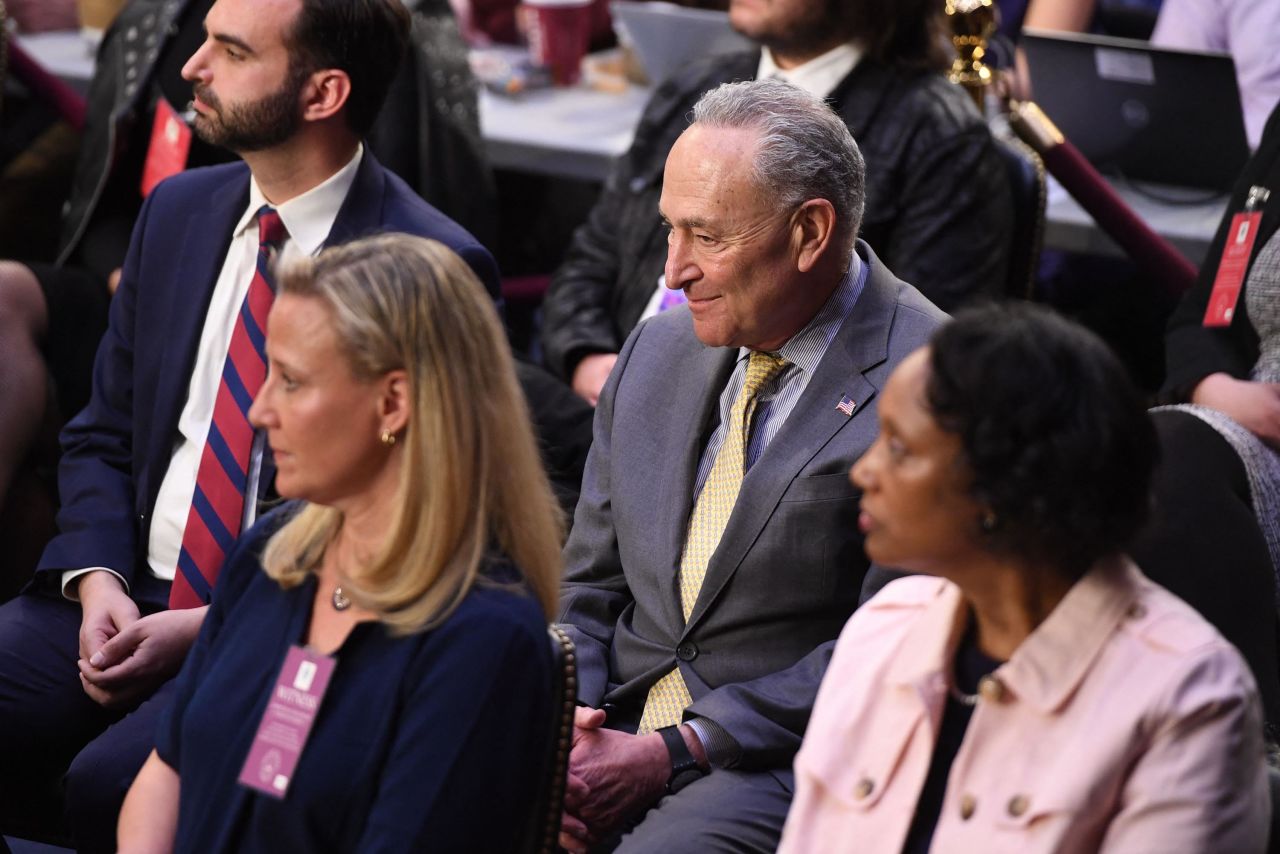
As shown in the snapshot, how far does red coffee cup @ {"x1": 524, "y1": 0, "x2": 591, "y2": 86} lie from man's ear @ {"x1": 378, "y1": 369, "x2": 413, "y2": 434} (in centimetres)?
310

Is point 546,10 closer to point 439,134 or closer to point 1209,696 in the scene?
point 439,134

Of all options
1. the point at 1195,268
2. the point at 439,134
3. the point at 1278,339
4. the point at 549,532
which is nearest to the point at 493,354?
the point at 549,532

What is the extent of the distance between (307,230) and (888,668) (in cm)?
138

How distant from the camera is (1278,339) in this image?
106 inches

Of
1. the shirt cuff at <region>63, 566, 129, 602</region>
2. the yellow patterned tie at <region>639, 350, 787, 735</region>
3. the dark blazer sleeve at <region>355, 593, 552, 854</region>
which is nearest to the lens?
the dark blazer sleeve at <region>355, 593, 552, 854</region>

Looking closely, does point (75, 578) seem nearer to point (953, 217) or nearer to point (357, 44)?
point (357, 44)

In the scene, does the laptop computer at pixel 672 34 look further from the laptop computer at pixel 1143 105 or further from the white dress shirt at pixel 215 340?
the white dress shirt at pixel 215 340

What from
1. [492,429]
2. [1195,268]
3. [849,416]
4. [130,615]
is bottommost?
[130,615]

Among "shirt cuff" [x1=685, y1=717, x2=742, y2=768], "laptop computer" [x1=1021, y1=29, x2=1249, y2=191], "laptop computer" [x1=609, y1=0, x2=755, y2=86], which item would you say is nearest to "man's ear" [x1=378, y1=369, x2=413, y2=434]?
"shirt cuff" [x1=685, y1=717, x2=742, y2=768]

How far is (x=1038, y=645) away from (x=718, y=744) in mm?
658

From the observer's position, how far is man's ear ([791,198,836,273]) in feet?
7.32

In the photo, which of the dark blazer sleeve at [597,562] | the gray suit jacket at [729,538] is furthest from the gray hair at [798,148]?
the dark blazer sleeve at [597,562]

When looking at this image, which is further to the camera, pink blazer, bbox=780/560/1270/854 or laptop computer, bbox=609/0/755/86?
laptop computer, bbox=609/0/755/86

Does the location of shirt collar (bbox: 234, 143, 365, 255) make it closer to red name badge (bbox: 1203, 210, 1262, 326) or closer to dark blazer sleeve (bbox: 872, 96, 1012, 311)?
dark blazer sleeve (bbox: 872, 96, 1012, 311)
